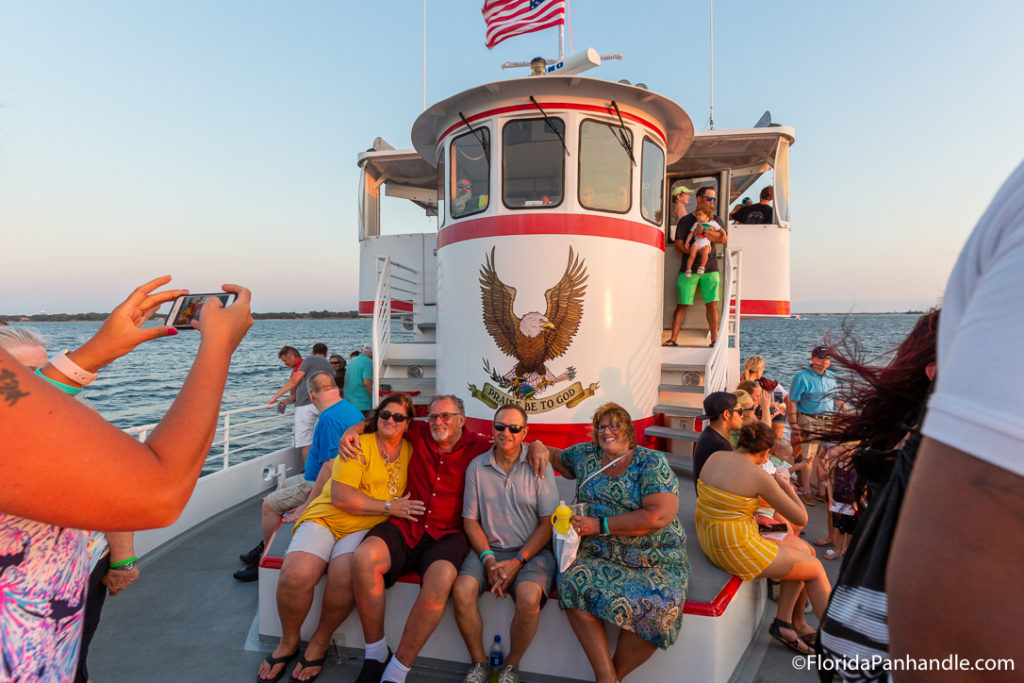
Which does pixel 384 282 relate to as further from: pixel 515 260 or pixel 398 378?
pixel 515 260

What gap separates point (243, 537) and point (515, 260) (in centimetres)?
383

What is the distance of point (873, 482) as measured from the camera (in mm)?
1153

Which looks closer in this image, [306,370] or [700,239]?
[700,239]

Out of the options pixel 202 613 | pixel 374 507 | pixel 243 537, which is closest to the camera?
pixel 374 507

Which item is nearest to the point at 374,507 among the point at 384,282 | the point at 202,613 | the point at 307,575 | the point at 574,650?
the point at 307,575

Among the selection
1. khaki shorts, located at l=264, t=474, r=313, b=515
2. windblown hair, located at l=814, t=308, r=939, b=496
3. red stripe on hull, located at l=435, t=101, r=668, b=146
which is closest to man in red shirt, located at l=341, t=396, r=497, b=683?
khaki shorts, located at l=264, t=474, r=313, b=515

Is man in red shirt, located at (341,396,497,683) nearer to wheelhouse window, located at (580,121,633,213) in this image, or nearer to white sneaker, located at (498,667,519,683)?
white sneaker, located at (498,667,519,683)

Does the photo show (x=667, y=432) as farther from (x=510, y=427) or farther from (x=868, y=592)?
(x=868, y=592)

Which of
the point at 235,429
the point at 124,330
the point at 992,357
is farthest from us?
the point at 235,429

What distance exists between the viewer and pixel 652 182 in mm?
5688

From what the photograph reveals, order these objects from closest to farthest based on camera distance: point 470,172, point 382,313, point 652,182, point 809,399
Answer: point 470,172, point 652,182, point 809,399, point 382,313

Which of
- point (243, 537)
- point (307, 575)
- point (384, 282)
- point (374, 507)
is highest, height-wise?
point (384, 282)

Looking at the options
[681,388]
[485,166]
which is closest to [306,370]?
[485,166]

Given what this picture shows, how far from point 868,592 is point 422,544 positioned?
291cm
